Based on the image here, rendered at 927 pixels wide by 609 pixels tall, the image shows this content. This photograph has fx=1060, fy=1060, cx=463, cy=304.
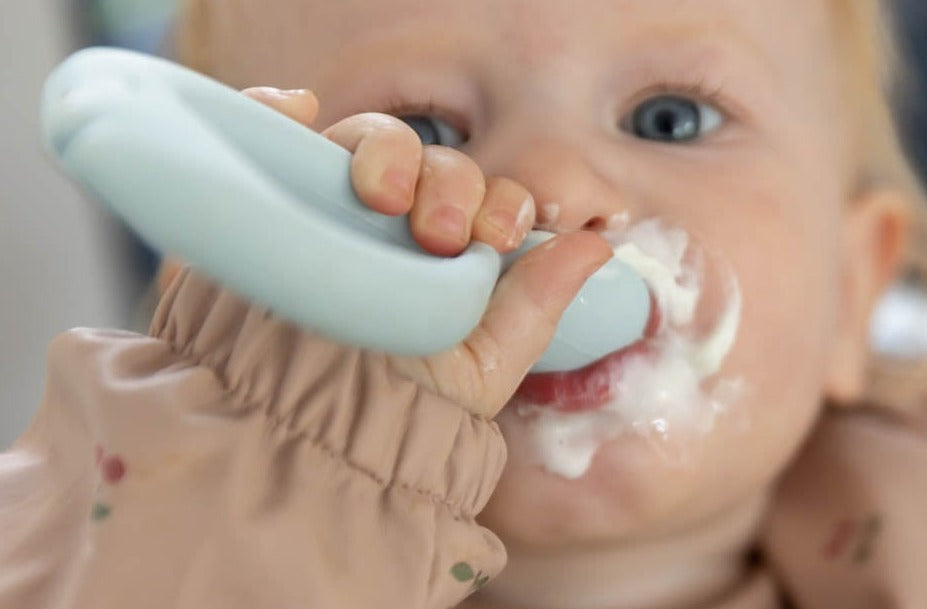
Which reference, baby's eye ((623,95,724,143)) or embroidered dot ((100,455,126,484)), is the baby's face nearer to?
baby's eye ((623,95,724,143))

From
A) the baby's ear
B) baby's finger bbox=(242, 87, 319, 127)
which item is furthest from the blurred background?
baby's finger bbox=(242, 87, 319, 127)

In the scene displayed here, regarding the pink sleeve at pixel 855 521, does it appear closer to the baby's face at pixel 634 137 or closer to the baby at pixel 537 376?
the baby at pixel 537 376

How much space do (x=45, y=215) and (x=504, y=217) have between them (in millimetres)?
895

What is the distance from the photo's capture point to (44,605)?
1.42 feet

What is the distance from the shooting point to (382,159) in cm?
41

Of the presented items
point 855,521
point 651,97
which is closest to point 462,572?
point 651,97

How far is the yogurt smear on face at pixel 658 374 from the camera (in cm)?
53

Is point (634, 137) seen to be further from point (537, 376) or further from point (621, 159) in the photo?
point (537, 376)

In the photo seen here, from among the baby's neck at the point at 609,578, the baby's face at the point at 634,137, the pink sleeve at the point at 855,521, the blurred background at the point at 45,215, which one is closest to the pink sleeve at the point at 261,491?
the baby's face at the point at 634,137

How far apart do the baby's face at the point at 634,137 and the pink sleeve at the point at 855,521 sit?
0.36 ft

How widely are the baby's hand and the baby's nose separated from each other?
53 millimetres

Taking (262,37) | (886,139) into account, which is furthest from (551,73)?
(886,139)

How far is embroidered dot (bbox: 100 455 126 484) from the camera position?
1.41 ft

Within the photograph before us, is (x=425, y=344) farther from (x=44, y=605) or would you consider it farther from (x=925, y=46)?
(x=925, y=46)
